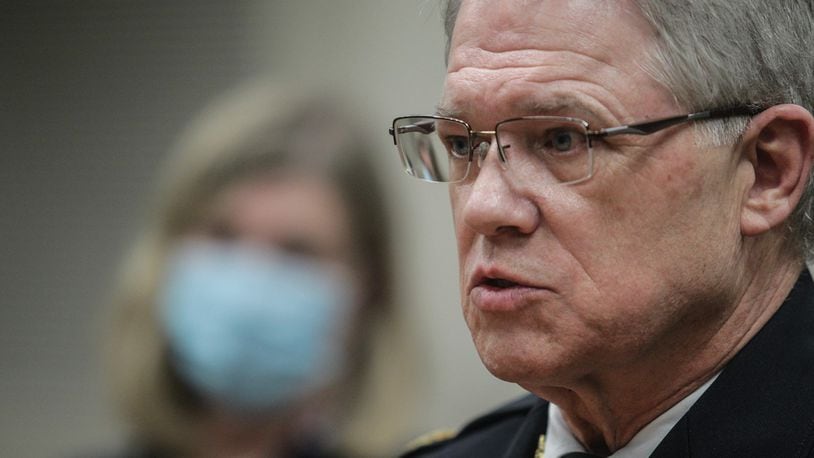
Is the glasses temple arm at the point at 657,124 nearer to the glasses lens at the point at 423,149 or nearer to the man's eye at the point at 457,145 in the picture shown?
the man's eye at the point at 457,145

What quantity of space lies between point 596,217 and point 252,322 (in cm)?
205

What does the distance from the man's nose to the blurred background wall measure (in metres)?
3.29

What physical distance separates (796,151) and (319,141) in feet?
6.73

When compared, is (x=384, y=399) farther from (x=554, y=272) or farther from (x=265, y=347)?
(x=554, y=272)

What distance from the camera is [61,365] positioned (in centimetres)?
638

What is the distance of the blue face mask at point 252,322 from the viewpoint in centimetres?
376

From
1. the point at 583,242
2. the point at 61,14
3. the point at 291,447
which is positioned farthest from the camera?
the point at 61,14

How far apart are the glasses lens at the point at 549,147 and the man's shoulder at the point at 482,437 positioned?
2.14ft

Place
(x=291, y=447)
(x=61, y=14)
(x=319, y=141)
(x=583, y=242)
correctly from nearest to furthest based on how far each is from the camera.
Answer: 1. (x=583, y=242)
2. (x=291, y=447)
3. (x=319, y=141)
4. (x=61, y=14)

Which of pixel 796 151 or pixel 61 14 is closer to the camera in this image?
A: pixel 796 151

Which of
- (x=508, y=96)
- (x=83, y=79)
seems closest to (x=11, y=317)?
(x=83, y=79)

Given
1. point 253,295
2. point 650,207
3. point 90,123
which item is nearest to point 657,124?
point 650,207

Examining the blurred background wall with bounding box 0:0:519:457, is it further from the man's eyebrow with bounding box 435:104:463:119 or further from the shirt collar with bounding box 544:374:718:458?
the shirt collar with bounding box 544:374:718:458

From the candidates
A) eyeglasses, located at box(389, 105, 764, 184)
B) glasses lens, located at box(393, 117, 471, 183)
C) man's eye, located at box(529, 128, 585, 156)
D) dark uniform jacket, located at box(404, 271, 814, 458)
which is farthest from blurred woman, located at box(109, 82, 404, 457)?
dark uniform jacket, located at box(404, 271, 814, 458)
